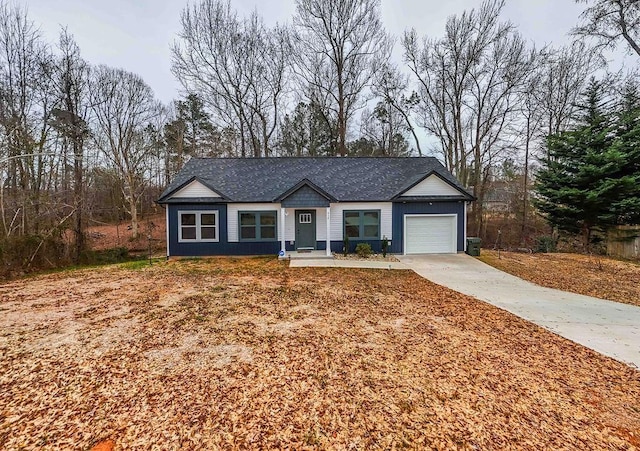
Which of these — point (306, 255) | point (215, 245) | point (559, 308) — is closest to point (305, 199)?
point (306, 255)

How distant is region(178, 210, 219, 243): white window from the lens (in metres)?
12.4

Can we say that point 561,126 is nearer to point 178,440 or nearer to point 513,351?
point 513,351

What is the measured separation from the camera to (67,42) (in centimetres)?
1413

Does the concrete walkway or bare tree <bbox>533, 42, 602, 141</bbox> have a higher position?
bare tree <bbox>533, 42, 602, 141</bbox>

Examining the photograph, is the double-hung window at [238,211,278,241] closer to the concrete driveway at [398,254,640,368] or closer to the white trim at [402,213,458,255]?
the white trim at [402,213,458,255]

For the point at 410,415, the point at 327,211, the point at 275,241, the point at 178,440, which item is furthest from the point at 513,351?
the point at 275,241

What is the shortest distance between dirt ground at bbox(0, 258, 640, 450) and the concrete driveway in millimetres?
487

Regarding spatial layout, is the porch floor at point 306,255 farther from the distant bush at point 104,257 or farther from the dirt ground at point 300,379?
→ the distant bush at point 104,257

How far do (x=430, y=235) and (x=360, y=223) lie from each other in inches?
127

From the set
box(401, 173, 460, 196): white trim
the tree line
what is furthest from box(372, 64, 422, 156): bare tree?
box(401, 173, 460, 196): white trim

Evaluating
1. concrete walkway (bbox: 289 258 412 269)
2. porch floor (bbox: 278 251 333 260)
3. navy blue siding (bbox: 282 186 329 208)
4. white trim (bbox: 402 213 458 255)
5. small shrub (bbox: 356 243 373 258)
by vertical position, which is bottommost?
concrete walkway (bbox: 289 258 412 269)

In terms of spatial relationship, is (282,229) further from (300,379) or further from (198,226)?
(300,379)

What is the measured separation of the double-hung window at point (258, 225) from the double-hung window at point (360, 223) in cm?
317

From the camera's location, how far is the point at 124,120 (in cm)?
2083
